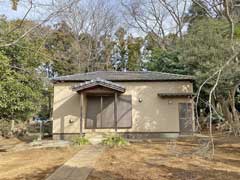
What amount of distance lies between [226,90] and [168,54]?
7.10m

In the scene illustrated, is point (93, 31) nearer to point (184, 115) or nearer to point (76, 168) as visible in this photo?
point (184, 115)

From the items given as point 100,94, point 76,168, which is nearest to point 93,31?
point 100,94

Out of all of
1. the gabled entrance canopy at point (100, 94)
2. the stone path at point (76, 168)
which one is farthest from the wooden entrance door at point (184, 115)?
the stone path at point (76, 168)

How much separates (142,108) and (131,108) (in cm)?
61

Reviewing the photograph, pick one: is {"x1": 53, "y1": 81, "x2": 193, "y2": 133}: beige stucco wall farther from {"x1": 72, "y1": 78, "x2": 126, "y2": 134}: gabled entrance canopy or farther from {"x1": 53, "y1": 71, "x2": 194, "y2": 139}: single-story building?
{"x1": 72, "y1": 78, "x2": 126, "y2": 134}: gabled entrance canopy

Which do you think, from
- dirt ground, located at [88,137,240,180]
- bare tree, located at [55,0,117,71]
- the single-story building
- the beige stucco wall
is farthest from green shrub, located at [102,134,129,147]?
bare tree, located at [55,0,117,71]

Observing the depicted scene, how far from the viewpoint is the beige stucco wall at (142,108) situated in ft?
53.1

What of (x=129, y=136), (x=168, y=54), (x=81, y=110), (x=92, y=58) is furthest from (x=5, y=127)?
(x=92, y=58)

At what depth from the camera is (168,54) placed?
22.7 metres

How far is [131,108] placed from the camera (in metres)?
16.2

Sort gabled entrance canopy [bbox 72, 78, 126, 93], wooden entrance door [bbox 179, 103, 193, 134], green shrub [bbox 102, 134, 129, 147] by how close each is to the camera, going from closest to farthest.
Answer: green shrub [bbox 102, 134, 129, 147] < gabled entrance canopy [bbox 72, 78, 126, 93] < wooden entrance door [bbox 179, 103, 193, 134]

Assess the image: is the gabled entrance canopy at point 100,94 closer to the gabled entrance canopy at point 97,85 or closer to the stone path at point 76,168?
the gabled entrance canopy at point 97,85

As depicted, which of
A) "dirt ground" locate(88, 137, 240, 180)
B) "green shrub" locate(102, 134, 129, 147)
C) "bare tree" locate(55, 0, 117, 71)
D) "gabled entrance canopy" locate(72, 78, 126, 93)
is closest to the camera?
"dirt ground" locate(88, 137, 240, 180)

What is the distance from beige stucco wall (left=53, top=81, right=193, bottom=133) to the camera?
53.1ft
